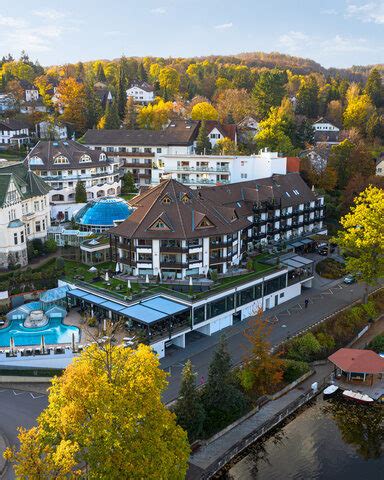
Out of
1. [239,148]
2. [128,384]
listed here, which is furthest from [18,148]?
[128,384]

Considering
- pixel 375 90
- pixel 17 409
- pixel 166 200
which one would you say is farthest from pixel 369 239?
pixel 375 90

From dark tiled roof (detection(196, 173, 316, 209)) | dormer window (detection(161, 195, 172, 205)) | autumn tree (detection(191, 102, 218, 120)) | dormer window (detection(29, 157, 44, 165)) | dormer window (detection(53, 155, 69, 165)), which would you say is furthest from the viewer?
autumn tree (detection(191, 102, 218, 120))

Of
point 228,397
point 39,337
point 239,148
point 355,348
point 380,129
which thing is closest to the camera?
point 228,397

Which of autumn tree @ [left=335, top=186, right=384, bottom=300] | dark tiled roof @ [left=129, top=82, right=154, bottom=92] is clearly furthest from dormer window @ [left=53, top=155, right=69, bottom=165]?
dark tiled roof @ [left=129, top=82, right=154, bottom=92]

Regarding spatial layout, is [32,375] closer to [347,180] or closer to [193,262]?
[193,262]

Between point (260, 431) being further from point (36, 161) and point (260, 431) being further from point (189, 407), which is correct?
point (36, 161)

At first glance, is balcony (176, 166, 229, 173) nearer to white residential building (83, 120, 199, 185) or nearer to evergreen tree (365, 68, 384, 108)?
white residential building (83, 120, 199, 185)
